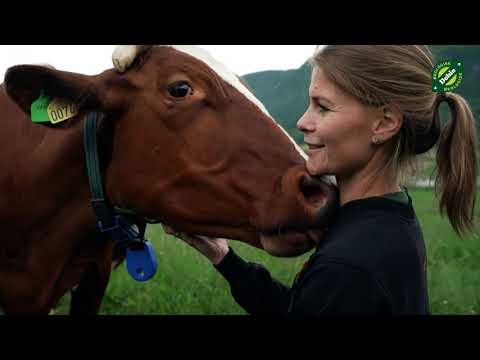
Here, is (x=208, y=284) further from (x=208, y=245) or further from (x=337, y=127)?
(x=337, y=127)

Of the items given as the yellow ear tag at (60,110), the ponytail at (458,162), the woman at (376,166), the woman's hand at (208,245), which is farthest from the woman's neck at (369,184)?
the yellow ear tag at (60,110)

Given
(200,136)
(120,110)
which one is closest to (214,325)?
(200,136)

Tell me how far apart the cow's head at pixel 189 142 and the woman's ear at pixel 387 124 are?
1.39 ft

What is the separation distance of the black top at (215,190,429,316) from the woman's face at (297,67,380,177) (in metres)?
0.17

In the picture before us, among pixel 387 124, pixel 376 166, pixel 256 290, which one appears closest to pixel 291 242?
pixel 256 290

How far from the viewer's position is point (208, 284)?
4.74 metres

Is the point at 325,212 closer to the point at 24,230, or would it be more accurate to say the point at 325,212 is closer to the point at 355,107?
the point at 355,107

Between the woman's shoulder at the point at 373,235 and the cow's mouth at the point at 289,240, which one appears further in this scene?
the cow's mouth at the point at 289,240

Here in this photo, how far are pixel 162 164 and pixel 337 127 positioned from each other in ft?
3.11

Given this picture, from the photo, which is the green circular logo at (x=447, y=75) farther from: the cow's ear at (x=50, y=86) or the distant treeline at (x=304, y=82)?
the cow's ear at (x=50, y=86)

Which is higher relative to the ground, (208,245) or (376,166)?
(376,166)

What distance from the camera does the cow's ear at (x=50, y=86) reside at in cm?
223

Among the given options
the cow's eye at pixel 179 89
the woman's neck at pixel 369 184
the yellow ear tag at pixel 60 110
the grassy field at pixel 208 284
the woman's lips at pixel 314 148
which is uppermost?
the cow's eye at pixel 179 89

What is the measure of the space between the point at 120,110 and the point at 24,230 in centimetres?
94
